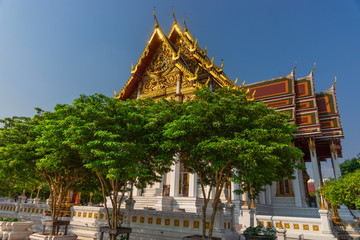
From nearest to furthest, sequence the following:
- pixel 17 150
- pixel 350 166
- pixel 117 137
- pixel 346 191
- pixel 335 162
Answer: pixel 117 137
pixel 17 150
pixel 346 191
pixel 335 162
pixel 350 166

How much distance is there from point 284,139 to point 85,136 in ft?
20.0

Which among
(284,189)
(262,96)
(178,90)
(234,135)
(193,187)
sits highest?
(262,96)

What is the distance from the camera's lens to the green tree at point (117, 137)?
6965 mm

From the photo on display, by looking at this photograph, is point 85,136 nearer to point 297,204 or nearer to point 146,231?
point 146,231

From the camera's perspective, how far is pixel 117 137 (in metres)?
7.39

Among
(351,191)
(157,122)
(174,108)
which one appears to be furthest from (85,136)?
(351,191)

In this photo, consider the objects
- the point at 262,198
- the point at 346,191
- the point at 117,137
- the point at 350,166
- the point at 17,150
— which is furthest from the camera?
the point at 350,166

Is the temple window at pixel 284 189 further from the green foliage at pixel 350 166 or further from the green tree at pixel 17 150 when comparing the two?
the green tree at pixel 17 150

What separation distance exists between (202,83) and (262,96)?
8292mm

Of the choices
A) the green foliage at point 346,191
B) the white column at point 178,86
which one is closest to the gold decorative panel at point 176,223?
the green foliage at point 346,191

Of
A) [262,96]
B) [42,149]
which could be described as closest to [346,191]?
[262,96]

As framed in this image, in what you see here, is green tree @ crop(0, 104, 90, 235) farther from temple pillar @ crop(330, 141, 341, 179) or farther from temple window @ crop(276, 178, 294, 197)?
temple pillar @ crop(330, 141, 341, 179)

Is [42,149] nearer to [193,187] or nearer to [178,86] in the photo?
[193,187]

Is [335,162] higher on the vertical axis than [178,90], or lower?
lower
